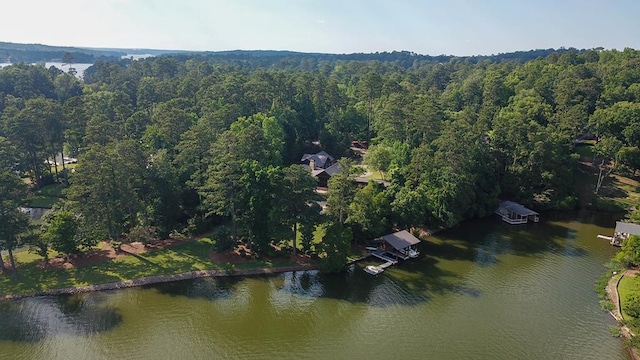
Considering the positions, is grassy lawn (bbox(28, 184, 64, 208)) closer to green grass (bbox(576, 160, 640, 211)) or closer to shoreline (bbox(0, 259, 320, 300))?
shoreline (bbox(0, 259, 320, 300))

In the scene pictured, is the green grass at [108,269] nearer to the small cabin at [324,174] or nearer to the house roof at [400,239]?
the house roof at [400,239]

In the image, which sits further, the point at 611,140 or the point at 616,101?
the point at 616,101

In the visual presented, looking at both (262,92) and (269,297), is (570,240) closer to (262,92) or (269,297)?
(269,297)

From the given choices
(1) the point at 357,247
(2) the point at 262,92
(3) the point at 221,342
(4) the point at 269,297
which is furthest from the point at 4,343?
(2) the point at 262,92

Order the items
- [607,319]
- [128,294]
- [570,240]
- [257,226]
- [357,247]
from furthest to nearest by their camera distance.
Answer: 1. [570,240]
2. [357,247]
3. [257,226]
4. [128,294]
5. [607,319]

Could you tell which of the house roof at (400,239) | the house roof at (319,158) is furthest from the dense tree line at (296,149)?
the house roof at (319,158)

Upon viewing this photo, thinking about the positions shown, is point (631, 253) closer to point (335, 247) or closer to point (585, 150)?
point (335, 247)
